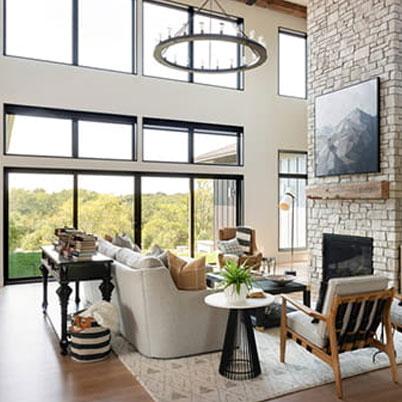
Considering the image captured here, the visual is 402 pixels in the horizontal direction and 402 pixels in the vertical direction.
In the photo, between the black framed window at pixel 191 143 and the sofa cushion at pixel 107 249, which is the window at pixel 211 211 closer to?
the black framed window at pixel 191 143

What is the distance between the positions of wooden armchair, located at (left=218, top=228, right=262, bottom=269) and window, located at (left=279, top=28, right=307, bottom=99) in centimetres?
394

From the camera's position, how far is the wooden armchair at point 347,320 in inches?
130

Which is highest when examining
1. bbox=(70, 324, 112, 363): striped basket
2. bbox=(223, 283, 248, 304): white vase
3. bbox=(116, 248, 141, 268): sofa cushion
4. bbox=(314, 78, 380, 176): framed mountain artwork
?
bbox=(314, 78, 380, 176): framed mountain artwork

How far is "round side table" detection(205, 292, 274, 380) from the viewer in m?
3.60

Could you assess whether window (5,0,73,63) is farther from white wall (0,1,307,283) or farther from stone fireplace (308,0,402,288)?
stone fireplace (308,0,402,288)

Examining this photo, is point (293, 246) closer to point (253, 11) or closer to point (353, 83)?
point (353, 83)

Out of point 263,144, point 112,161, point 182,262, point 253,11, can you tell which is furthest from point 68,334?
point 253,11

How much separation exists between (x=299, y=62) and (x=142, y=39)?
4.24m

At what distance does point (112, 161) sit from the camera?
8.35m

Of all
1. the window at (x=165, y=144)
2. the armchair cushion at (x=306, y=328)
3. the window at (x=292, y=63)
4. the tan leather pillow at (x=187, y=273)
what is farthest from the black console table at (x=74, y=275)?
the window at (x=292, y=63)

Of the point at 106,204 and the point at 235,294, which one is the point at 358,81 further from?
the point at 106,204

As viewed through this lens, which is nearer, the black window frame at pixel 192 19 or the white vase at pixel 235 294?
the white vase at pixel 235 294

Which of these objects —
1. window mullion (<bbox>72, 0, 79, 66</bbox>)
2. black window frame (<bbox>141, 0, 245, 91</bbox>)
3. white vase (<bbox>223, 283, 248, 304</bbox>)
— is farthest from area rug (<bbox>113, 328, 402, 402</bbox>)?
black window frame (<bbox>141, 0, 245, 91</bbox>)

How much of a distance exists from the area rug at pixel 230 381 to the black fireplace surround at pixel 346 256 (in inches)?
92.9
